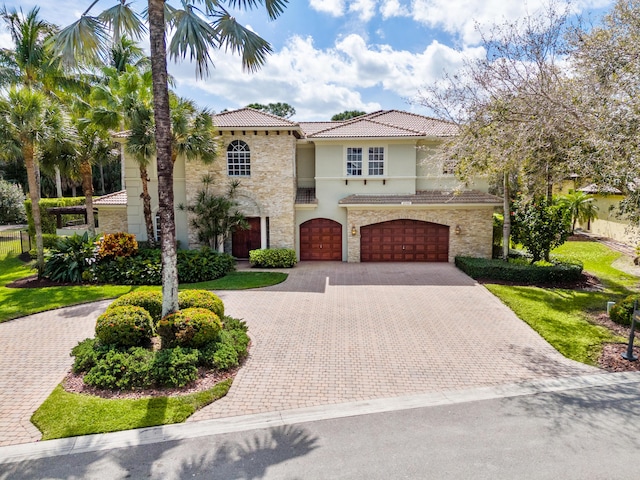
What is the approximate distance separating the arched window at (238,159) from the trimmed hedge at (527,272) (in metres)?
11.6

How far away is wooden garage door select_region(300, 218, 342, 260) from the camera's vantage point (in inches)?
886

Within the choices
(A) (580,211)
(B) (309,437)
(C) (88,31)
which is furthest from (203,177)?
(A) (580,211)

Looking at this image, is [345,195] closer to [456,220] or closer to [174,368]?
[456,220]

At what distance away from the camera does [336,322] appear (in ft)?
41.7

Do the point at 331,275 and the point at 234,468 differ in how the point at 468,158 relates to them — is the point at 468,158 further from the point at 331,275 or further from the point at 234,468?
the point at 234,468

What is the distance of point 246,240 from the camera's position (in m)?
22.2

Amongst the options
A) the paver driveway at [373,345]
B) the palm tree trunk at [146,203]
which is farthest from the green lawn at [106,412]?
the palm tree trunk at [146,203]

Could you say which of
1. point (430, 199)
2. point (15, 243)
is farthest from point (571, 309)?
point (15, 243)

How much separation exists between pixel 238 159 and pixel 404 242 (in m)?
9.48

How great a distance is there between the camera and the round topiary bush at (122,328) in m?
9.19

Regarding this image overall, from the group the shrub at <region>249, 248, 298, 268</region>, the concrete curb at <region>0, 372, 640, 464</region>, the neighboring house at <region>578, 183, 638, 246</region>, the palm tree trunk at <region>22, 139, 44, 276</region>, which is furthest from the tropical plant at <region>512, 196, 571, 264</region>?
the palm tree trunk at <region>22, 139, 44, 276</region>

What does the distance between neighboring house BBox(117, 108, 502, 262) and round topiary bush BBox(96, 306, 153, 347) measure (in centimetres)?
1225

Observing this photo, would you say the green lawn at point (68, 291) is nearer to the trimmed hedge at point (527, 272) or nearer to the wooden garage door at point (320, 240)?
the wooden garage door at point (320, 240)

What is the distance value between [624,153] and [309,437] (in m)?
9.87
